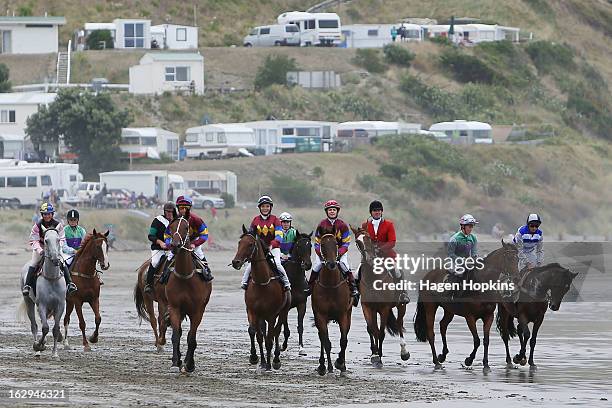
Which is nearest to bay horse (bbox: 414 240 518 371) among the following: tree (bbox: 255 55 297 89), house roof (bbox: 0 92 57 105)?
house roof (bbox: 0 92 57 105)

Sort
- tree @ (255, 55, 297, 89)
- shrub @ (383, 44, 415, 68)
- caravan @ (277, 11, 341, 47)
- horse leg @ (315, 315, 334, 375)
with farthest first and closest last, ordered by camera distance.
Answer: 1. caravan @ (277, 11, 341, 47)
2. shrub @ (383, 44, 415, 68)
3. tree @ (255, 55, 297, 89)
4. horse leg @ (315, 315, 334, 375)

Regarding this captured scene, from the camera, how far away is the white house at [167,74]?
12119 cm

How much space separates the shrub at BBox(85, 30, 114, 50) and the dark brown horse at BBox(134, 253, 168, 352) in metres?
105

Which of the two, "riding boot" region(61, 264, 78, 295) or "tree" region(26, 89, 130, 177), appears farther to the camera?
"tree" region(26, 89, 130, 177)

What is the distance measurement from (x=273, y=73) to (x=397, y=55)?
15.3 meters

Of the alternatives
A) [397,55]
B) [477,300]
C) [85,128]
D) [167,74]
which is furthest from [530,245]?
[397,55]

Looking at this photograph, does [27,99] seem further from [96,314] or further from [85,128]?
[96,314]

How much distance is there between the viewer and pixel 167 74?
123 metres

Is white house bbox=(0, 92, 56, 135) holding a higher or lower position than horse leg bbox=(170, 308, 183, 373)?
higher

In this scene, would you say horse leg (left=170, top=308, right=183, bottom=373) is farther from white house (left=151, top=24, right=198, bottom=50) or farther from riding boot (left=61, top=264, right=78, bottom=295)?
white house (left=151, top=24, right=198, bottom=50)

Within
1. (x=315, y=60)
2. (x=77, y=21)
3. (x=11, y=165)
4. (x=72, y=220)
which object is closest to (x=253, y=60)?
(x=315, y=60)

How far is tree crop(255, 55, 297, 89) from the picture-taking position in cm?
12675

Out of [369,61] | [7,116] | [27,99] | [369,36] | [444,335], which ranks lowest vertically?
[444,335]

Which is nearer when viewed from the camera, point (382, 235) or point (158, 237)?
point (158, 237)
